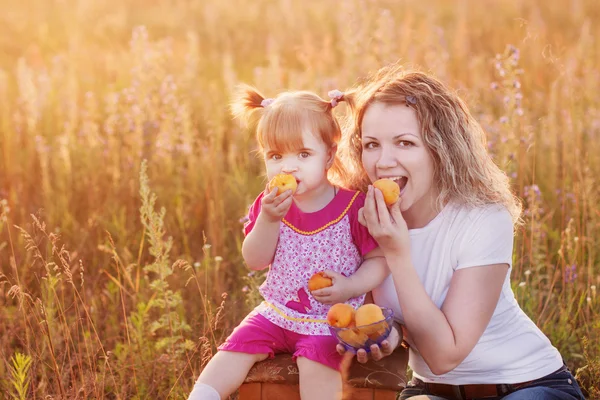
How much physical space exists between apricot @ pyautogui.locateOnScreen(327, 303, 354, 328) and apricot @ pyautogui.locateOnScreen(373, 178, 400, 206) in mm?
373

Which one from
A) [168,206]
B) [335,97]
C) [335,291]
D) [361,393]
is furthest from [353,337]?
[168,206]

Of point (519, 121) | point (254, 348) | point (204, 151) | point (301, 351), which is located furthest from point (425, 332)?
point (204, 151)

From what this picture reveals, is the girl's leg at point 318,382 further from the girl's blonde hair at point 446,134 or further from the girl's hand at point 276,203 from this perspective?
the girl's blonde hair at point 446,134

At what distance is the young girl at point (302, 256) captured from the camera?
102 inches

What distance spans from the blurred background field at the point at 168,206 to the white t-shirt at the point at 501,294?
2.00ft

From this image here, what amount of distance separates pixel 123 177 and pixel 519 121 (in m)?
2.38

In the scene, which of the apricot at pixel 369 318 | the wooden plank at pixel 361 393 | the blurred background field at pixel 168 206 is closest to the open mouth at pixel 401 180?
the apricot at pixel 369 318

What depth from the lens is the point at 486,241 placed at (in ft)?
8.61

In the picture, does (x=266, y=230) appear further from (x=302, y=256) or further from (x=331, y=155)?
(x=331, y=155)

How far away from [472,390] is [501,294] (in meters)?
0.36

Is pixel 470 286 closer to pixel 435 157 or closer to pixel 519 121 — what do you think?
pixel 435 157

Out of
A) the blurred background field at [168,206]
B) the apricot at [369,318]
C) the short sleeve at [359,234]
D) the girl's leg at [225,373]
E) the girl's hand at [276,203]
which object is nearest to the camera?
the apricot at [369,318]

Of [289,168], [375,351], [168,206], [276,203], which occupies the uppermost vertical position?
[289,168]

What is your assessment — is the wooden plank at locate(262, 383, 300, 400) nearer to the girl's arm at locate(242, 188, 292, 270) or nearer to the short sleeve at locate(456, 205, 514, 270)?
the girl's arm at locate(242, 188, 292, 270)
